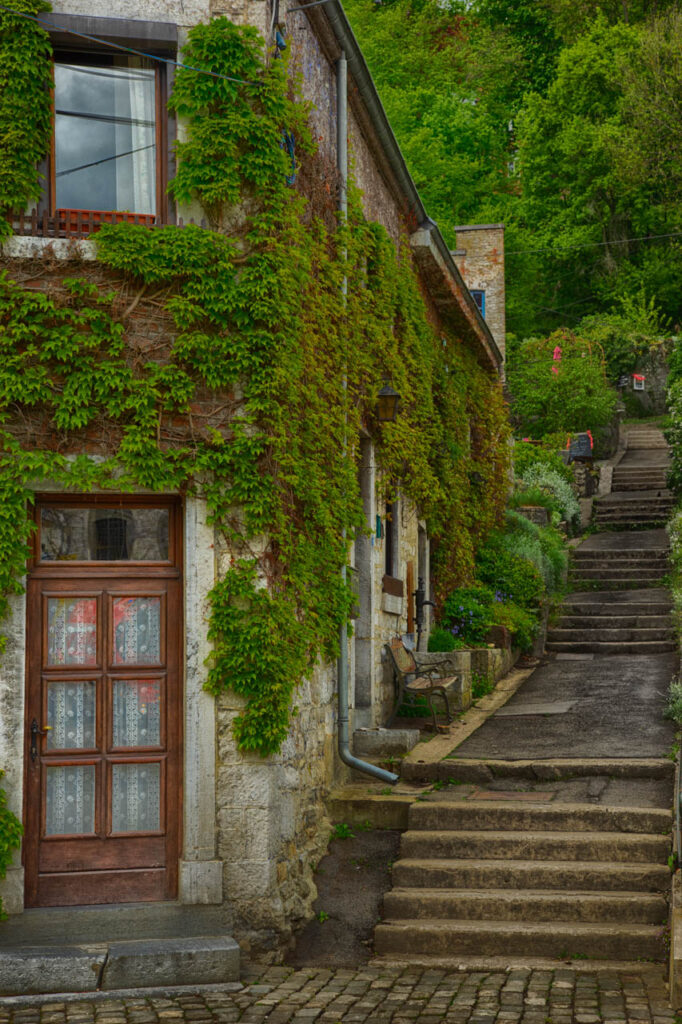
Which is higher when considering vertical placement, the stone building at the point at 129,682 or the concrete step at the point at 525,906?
the stone building at the point at 129,682

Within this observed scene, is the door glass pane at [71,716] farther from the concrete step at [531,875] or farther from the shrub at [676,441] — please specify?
the shrub at [676,441]

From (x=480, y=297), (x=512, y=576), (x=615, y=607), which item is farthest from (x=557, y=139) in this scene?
(x=512, y=576)

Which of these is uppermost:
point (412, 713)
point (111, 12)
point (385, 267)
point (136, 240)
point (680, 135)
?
point (680, 135)

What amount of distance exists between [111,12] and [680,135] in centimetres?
2960

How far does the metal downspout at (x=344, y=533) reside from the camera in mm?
9617

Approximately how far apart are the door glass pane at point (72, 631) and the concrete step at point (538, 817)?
2.78 meters

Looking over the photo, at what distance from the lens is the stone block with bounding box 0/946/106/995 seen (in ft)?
22.3

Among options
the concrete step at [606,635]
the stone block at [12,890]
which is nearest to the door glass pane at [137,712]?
the stone block at [12,890]

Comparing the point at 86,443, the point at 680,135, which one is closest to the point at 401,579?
the point at 86,443

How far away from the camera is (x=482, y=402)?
59.7ft

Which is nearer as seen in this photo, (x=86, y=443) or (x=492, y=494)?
(x=86, y=443)

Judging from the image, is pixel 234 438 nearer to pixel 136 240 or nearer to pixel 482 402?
pixel 136 240

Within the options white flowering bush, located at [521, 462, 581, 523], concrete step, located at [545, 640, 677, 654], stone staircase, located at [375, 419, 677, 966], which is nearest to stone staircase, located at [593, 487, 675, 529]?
white flowering bush, located at [521, 462, 581, 523]

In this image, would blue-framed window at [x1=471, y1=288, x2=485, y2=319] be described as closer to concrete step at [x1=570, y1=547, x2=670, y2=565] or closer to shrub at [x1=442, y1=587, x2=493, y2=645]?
concrete step at [x1=570, y1=547, x2=670, y2=565]
